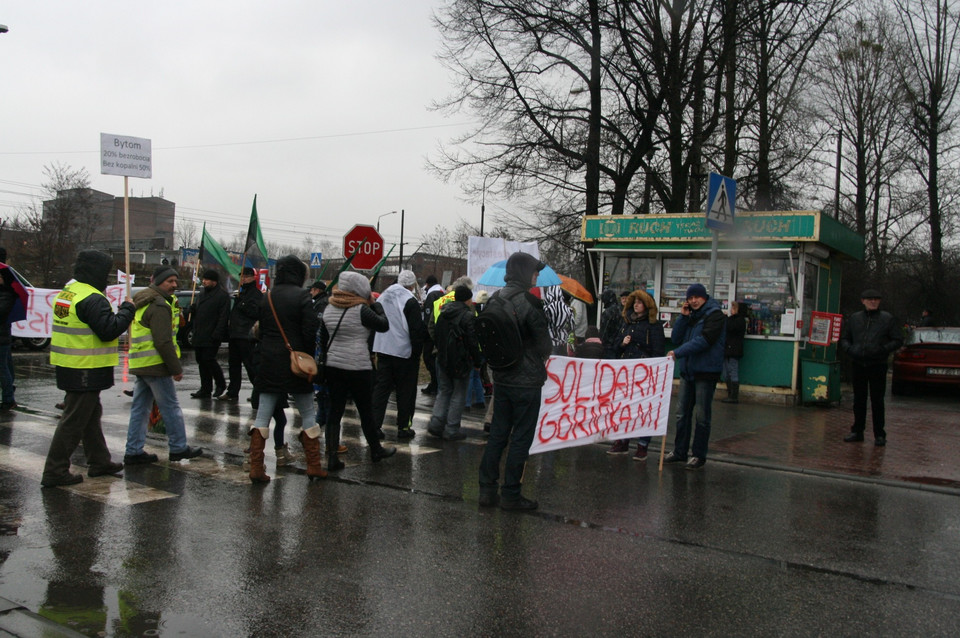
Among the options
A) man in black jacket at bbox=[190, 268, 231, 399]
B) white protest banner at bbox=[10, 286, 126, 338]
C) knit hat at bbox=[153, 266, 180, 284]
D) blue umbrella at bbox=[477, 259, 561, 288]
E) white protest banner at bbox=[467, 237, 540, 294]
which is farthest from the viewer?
white protest banner at bbox=[10, 286, 126, 338]

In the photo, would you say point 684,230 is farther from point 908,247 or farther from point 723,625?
point 908,247

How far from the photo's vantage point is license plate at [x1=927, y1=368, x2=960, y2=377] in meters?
15.5

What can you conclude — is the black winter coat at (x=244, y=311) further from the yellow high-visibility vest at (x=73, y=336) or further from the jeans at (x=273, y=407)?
the yellow high-visibility vest at (x=73, y=336)

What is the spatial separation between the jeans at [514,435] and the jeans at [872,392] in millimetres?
5346

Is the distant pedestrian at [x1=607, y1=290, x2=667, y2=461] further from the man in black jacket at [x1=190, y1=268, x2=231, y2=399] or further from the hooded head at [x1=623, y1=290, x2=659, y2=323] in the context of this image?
the man in black jacket at [x1=190, y1=268, x2=231, y2=399]

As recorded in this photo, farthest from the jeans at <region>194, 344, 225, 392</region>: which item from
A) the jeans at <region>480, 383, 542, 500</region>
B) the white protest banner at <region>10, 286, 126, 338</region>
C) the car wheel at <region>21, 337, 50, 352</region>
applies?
the car wheel at <region>21, 337, 50, 352</region>

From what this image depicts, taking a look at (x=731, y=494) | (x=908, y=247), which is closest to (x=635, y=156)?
(x=731, y=494)

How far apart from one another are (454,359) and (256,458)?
2.90 meters

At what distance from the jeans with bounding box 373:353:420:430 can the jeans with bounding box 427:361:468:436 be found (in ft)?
1.13

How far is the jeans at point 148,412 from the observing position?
22.8 feet

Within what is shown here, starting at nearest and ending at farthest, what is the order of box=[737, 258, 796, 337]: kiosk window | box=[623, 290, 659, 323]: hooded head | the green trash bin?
box=[623, 290, 659, 323]: hooded head < the green trash bin < box=[737, 258, 796, 337]: kiosk window

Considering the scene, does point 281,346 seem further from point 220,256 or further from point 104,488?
point 220,256

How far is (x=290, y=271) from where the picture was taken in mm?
6555

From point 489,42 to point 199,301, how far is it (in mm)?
10288
